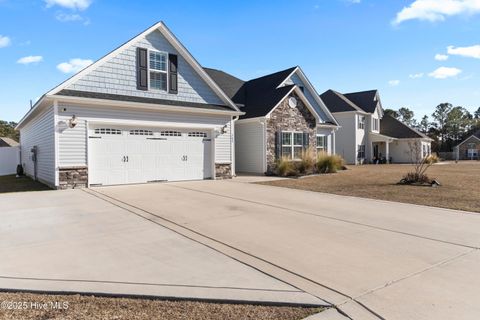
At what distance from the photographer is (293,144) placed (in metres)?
20.8

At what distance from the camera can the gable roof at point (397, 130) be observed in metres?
36.0

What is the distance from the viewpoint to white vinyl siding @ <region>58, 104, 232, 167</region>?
483 inches

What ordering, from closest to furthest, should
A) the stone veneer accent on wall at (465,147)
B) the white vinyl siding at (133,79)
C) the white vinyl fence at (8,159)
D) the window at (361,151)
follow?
the white vinyl siding at (133,79) < the white vinyl fence at (8,159) < the window at (361,151) < the stone veneer accent on wall at (465,147)

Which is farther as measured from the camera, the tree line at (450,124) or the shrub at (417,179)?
the tree line at (450,124)

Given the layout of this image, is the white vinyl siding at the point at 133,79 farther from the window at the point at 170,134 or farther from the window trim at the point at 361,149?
the window trim at the point at 361,149

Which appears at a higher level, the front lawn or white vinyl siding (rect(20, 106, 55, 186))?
white vinyl siding (rect(20, 106, 55, 186))

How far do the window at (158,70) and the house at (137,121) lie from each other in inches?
1.7

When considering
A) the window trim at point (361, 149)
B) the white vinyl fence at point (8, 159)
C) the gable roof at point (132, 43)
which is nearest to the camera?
the gable roof at point (132, 43)

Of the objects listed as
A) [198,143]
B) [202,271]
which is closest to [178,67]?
[198,143]

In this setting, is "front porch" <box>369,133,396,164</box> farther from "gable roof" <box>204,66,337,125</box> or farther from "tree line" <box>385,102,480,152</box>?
"tree line" <box>385,102,480,152</box>

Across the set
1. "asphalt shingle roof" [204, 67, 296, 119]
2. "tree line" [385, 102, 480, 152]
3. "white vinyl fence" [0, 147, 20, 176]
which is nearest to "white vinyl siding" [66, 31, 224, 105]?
"asphalt shingle roof" [204, 67, 296, 119]

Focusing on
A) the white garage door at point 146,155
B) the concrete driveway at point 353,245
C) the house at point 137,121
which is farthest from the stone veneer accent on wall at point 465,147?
the concrete driveway at point 353,245

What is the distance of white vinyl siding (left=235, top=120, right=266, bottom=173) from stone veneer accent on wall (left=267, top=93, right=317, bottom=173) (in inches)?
18.4

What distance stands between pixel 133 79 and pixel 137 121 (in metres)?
1.97
